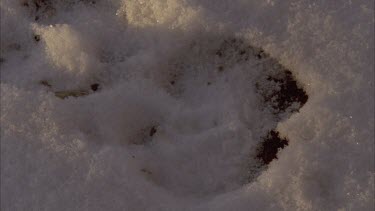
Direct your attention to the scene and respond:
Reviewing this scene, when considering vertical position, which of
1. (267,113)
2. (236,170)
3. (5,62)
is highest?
(5,62)

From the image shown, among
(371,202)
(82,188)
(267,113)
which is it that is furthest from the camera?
(267,113)

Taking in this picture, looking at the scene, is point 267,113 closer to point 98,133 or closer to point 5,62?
point 98,133

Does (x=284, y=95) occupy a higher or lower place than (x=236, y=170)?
higher

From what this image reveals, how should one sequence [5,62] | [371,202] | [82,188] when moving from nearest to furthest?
[371,202], [82,188], [5,62]

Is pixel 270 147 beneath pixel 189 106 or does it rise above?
beneath

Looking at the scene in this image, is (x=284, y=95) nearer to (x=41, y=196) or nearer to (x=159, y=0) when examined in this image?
(x=159, y=0)

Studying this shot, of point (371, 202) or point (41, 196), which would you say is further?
point (41, 196)

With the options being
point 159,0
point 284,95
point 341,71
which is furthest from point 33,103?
point 341,71
